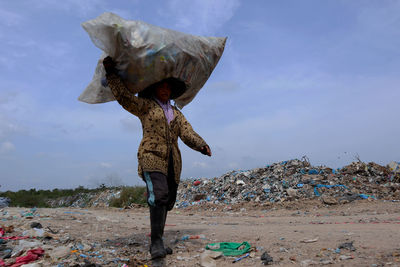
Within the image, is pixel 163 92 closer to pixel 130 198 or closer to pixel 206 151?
pixel 206 151

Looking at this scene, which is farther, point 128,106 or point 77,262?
point 128,106

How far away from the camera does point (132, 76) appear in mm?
3074

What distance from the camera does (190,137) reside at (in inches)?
136

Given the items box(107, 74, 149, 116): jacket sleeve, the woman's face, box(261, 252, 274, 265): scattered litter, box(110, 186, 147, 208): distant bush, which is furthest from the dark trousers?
box(110, 186, 147, 208): distant bush

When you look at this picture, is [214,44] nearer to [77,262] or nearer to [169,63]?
[169,63]

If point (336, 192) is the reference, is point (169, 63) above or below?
above

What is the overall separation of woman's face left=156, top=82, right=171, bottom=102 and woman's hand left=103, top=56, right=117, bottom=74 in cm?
52

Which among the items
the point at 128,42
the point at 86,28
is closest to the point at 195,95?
the point at 128,42

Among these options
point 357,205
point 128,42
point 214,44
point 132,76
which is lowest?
point 357,205

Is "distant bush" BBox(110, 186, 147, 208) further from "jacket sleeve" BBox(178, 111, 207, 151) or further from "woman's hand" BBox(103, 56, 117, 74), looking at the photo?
"woman's hand" BBox(103, 56, 117, 74)

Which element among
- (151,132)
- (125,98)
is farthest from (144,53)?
(151,132)

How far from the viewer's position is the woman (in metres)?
2.98

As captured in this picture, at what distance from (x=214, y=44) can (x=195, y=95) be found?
26.9 inches

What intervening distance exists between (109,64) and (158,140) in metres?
0.87
